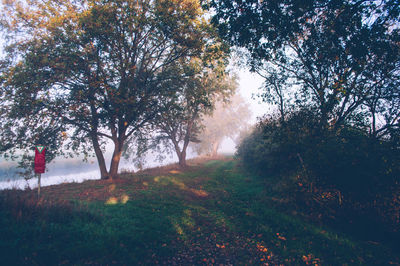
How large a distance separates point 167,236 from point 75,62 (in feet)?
39.8

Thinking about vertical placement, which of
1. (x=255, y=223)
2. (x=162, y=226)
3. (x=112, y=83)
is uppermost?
(x=112, y=83)

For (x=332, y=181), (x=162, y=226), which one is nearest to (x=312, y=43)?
(x=332, y=181)

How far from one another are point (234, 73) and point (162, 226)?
22.5 m

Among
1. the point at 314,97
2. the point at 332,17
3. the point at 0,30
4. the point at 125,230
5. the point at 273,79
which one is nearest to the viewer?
the point at 125,230

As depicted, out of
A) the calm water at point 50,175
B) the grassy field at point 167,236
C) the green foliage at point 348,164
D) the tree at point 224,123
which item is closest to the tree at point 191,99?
the calm water at point 50,175

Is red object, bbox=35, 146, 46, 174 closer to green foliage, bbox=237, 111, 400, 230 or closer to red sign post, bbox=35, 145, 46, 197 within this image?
red sign post, bbox=35, 145, 46, 197

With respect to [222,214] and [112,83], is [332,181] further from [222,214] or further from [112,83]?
[112,83]

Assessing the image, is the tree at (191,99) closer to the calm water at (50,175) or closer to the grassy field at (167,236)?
the calm water at (50,175)

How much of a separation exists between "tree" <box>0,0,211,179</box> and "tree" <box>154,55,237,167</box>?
6.57 ft

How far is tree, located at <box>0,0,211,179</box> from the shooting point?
11.3 m

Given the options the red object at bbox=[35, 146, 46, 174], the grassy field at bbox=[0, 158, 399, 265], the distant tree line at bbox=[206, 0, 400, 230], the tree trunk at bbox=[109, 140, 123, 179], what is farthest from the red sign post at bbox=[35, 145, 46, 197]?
the distant tree line at bbox=[206, 0, 400, 230]

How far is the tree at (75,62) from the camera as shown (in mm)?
11336

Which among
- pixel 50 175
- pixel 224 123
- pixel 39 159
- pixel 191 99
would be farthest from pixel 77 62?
pixel 224 123

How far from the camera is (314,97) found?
1023cm
